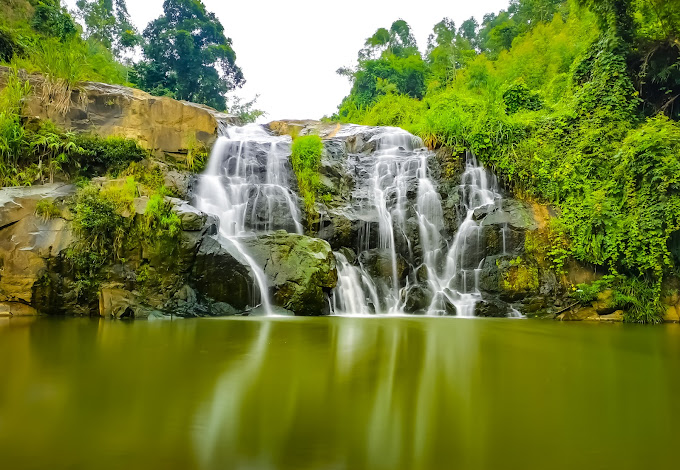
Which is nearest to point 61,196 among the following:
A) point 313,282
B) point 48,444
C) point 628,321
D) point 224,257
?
point 224,257

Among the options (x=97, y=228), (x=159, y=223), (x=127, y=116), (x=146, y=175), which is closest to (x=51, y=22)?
(x=127, y=116)

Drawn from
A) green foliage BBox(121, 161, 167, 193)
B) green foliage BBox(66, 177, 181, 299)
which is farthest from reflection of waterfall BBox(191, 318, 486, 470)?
green foliage BBox(121, 161, 167, 193)

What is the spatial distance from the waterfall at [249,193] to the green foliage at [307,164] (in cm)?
37

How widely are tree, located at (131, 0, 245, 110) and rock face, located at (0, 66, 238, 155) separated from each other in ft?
26.8

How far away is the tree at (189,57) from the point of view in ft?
65.1

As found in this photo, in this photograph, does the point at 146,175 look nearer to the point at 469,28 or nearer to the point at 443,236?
the point at 443,236

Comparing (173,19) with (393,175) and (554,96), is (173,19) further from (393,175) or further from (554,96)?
(554,96)

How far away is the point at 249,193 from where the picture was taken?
1076 cm

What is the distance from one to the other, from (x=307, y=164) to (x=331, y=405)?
32.4 feet

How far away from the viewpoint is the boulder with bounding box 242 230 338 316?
27.0 feet

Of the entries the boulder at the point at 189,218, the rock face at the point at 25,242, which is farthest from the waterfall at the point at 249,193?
the rock face at the point at 25,242

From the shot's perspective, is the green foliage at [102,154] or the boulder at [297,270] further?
the green foliage at [102,154]

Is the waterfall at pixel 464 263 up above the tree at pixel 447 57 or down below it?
below

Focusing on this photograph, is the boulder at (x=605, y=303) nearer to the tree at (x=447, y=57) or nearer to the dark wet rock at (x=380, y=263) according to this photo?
the dark wet rock at (x=380, y=263)
